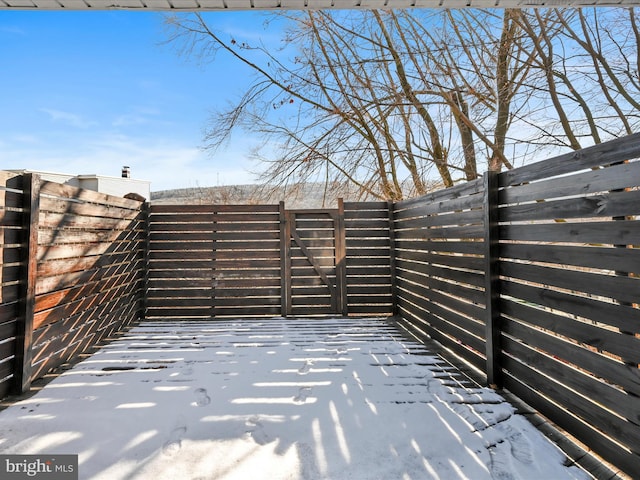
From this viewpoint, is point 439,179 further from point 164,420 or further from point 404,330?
point 164,420

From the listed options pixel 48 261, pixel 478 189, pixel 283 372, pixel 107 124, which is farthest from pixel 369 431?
pixel 107 124

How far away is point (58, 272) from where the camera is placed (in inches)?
110

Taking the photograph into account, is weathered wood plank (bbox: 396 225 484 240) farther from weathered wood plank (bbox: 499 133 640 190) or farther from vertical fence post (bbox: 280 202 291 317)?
vertical fence post (bbox: 280 202 291 317)

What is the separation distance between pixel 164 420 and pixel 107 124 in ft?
41.8

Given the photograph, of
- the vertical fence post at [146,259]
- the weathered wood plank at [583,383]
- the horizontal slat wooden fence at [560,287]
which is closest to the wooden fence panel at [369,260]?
the horizontal slat wooden fence at [560,287]

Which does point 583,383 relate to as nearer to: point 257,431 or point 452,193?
point 257,431

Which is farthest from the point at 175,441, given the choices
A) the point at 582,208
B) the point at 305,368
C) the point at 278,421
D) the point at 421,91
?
the point at 421,91

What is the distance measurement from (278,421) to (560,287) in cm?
169

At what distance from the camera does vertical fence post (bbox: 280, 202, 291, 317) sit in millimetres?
A: 4738

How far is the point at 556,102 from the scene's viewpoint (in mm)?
3771

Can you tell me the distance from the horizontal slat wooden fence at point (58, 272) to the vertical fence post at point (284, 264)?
1.87 m

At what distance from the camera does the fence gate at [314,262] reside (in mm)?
4770

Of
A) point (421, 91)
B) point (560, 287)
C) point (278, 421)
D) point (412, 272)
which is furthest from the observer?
point (421, 91)

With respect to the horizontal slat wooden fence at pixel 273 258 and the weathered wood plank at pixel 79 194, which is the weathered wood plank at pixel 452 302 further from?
the weathered wood plank at pixel 79 194
